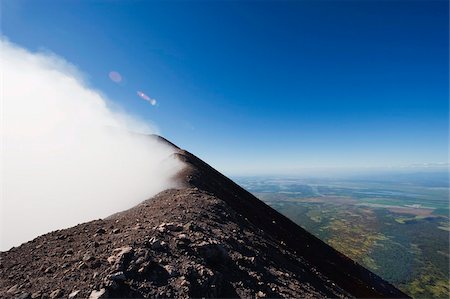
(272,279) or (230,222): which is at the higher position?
(230,222)

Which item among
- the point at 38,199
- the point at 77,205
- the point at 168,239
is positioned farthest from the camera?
the point at 38,199

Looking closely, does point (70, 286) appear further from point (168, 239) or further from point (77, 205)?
point (77, 205)

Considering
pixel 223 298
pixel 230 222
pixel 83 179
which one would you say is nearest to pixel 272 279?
pixel 223 298

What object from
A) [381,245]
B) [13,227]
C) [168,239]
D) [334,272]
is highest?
[168,239]

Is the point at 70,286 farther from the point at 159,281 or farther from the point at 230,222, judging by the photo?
the point at 230,222

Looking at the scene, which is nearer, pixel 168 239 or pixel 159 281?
pixel 159 281

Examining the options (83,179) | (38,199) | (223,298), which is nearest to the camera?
(223,298)

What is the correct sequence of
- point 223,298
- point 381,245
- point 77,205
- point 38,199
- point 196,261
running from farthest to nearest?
1. point 381,245
2. point 38,199
3. point 77,205
4. point 196,261
5. point 223,298

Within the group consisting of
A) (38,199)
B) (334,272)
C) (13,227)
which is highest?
(38,199)

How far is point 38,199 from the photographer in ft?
146

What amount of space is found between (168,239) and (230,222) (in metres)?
7.45

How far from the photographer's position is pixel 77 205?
37594 millimetres

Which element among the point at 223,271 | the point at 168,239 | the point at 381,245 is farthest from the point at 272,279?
the point at 381,245

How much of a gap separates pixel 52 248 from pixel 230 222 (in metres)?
10.9
